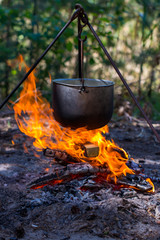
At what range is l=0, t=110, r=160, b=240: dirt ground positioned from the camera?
6.23ft

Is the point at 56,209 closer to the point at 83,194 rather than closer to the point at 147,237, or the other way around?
the point at 83,194

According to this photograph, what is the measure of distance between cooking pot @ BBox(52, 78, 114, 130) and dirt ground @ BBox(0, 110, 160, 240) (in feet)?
2.19

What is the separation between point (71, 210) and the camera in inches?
84.0

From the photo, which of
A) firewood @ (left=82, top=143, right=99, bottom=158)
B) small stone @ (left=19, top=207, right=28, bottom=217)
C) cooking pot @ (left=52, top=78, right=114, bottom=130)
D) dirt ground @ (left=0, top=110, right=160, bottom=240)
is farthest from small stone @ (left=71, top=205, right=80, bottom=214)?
cooking pot @ (left=52, top=78, right=114, bottom=130)

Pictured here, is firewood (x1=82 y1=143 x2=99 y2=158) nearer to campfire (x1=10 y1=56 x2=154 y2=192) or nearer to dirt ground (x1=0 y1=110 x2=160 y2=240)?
campfire (x1=10 y1=56 x2=154 y2=192)

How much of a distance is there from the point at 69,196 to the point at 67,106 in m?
0.86

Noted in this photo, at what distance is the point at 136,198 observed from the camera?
2.37 metres

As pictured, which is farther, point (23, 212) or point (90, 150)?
point (90, 150)

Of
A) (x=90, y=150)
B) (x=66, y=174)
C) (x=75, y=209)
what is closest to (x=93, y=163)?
(x=90, y=150)

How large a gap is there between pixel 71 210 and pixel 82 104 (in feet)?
3.10

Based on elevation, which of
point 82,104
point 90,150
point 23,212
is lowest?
point 23,212

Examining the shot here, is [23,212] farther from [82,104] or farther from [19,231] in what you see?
[82,104]

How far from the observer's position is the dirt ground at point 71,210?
190cm

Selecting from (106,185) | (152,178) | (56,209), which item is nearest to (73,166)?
(106,185)
